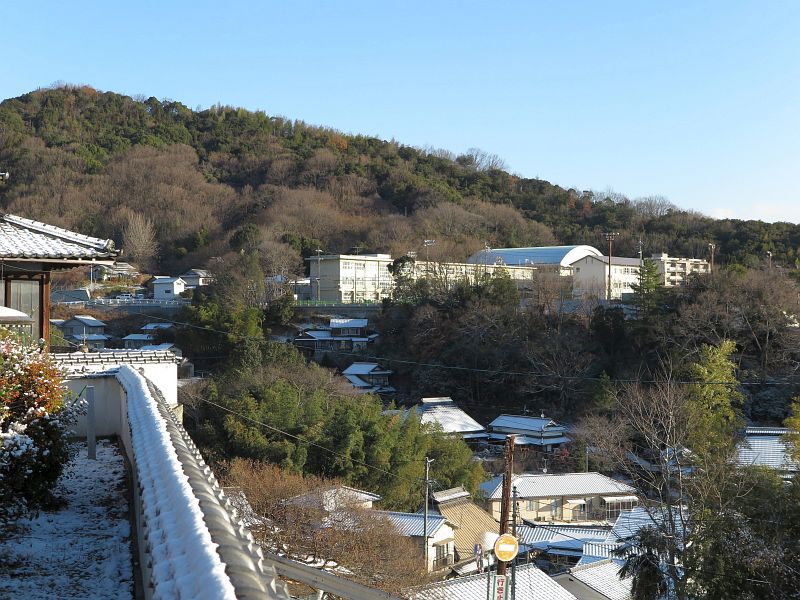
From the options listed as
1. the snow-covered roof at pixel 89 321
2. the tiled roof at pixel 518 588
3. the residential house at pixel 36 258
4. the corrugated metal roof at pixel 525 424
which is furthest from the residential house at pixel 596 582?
the snow-covered roof at pixel 89 321

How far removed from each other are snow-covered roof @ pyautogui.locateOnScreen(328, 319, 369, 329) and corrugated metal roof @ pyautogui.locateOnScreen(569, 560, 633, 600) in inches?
868

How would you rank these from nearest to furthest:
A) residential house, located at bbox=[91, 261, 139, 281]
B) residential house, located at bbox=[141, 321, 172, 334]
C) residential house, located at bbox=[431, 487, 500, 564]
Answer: residential house, located at bbox=[431, 487, 500, 564] → residential house, located at bbox=[141, 321, 172, 334] → residential house, located at bbox=[91, 261, 139, 281]

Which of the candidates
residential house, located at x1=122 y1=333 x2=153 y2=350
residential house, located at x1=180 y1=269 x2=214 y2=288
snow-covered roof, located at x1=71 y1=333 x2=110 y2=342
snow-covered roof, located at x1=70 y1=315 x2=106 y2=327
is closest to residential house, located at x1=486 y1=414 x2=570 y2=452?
residential house, located at x1=122 y1=333 x2=153 y2=350

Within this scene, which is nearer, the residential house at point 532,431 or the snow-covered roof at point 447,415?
the residential house at point 532,431

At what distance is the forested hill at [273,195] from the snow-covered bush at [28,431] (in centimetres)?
3447

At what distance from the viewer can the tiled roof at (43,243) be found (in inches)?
274

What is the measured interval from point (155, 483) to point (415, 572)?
7.46 m

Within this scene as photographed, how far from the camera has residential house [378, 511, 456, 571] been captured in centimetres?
1278

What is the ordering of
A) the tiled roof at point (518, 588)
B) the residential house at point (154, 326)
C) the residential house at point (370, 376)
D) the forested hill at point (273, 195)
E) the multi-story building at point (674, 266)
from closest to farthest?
the tiled roof at point (518, 588) → the residential house at point (370, 376) → the residential house at point (154, 326) → the multi-story building at point (674, 266) → the forested hill at point (273, 195)

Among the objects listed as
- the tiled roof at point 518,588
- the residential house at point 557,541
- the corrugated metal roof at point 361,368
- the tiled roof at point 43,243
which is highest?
the tiled roof at point 43,243

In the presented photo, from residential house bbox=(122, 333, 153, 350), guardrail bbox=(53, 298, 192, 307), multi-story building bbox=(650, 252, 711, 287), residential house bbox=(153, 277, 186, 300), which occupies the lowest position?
residential house bbox=(122, 333, 153, 350)

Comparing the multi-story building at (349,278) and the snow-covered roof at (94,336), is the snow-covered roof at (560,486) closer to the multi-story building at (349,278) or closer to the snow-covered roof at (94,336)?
the snow-covered roof at (94,336)

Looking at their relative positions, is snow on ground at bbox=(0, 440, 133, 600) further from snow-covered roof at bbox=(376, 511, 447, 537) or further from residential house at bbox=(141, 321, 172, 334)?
residential house at bbox=(141, 321, 172, 334)

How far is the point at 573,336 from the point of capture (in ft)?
88.0
